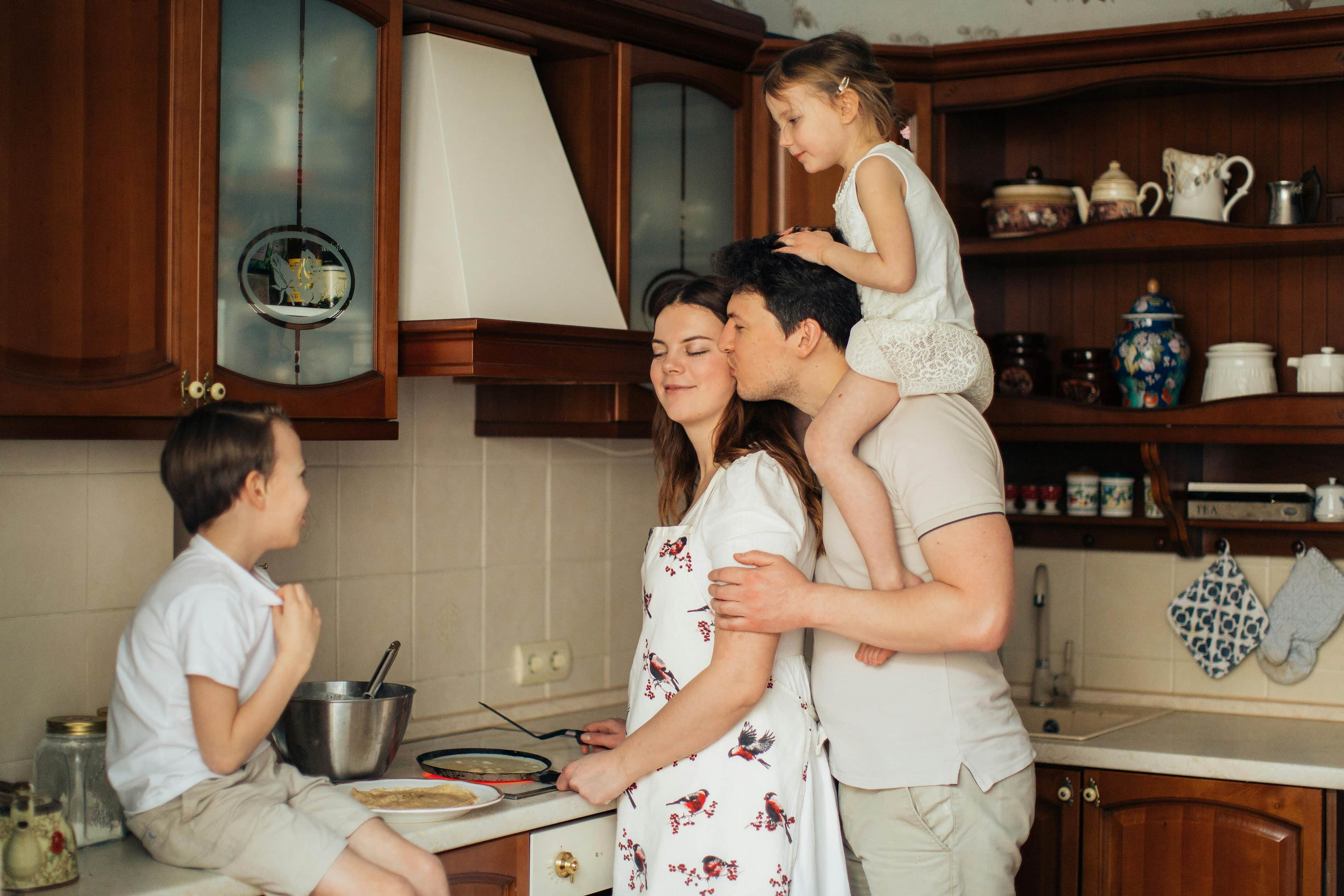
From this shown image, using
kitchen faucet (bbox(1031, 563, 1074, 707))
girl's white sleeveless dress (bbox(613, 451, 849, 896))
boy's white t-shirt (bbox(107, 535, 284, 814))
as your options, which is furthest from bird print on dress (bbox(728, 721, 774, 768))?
kitchen faucet (bbox(1031, 563, 1074, 707))

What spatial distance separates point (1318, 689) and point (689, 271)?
1.64 metres

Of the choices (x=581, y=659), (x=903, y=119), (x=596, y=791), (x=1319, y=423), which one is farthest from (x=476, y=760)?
(x=1319, y=423)

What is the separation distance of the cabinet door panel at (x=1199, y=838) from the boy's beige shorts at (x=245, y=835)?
1.51 m

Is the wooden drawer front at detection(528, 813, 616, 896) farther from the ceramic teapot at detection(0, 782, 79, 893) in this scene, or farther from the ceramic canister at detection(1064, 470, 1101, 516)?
the ceramic canister at detection(1064, 470, 1101, 516)

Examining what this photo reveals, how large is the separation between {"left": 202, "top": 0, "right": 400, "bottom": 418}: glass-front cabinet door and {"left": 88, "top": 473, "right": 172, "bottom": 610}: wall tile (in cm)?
23

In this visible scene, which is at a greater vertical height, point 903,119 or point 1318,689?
point 903,119

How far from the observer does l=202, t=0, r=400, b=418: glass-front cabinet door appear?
179cm

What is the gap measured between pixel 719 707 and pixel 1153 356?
1523 mm

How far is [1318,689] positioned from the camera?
2.71 meters

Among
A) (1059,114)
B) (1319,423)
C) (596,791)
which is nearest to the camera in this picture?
(596,791)

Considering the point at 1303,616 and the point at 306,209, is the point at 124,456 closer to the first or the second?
the point at 306,209

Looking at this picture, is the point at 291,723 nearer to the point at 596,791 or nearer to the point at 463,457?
the point at 596,791

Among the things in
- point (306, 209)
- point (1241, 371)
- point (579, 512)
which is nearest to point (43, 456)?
point (306, 209)

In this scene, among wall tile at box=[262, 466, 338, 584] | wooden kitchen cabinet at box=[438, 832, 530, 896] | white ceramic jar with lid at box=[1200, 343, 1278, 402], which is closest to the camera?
wooden kitchen cabinet at box=[438, 832, 530, 896]
